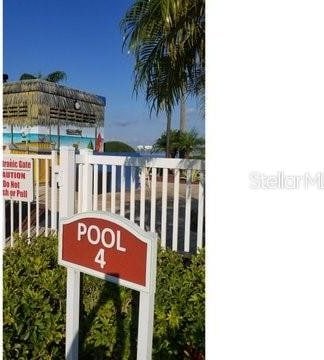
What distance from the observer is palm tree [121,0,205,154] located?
3.48 meters

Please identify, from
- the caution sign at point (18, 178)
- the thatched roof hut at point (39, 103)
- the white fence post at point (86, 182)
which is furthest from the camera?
the thatched roof hut at point (39, 103)

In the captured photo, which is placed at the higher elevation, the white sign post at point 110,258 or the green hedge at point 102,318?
the white sign post at point 110,258

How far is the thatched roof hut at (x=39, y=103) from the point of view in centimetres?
1180

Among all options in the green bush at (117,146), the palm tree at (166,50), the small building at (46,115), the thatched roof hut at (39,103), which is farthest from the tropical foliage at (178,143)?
the palm tree at (166,50)

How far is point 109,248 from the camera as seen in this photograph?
4.84 feet

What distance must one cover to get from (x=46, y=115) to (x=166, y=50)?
29.5 ft

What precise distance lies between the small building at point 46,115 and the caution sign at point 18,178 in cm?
643

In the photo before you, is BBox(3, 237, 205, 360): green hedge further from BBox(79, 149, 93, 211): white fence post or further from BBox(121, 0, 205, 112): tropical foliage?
BBox(121, 0, 205, 112): tropical foliage

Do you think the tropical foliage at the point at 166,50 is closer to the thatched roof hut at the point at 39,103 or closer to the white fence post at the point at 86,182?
the white fence post at the point at 86,182

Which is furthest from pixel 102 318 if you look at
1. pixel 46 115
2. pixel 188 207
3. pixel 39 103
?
pixel 46 115
